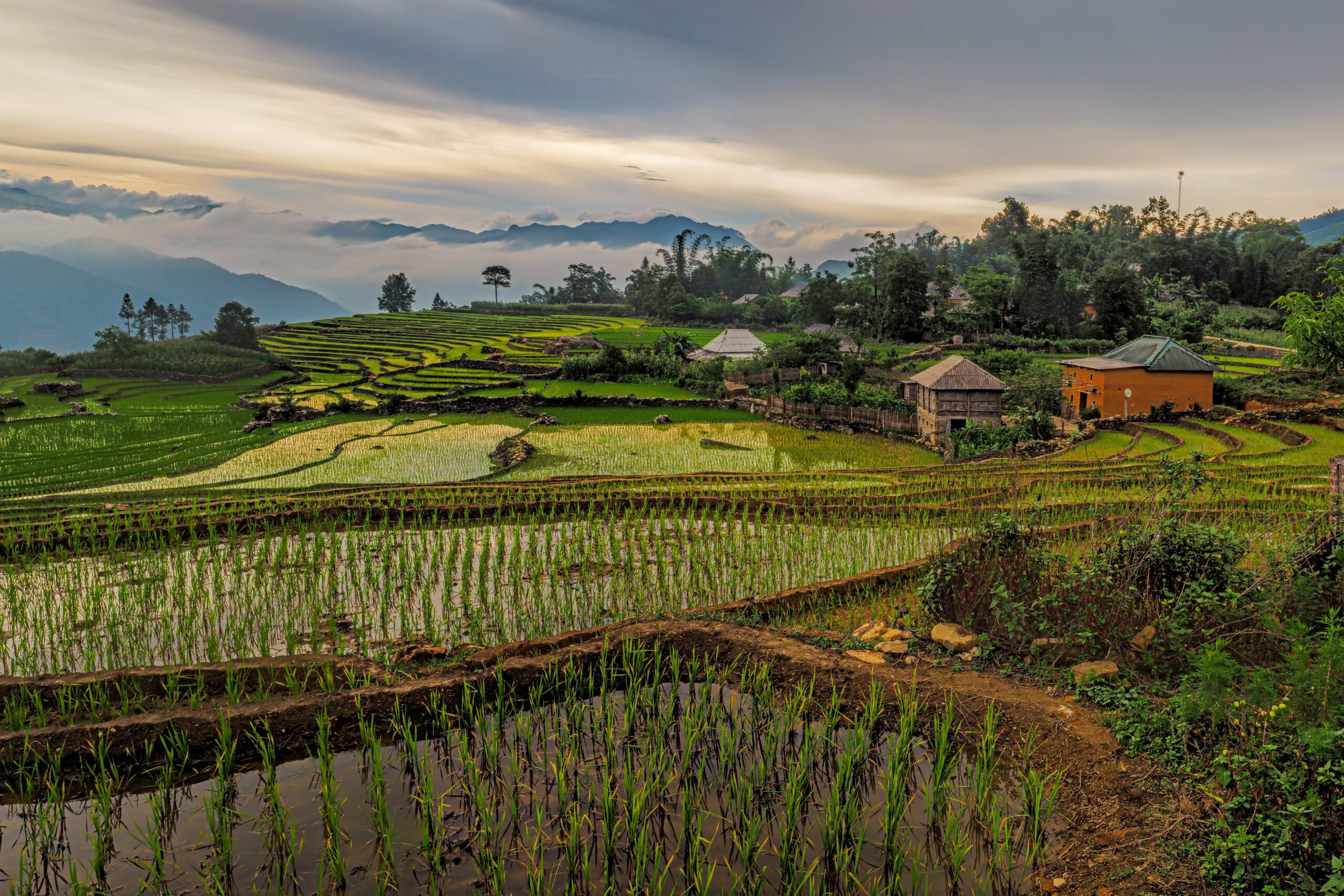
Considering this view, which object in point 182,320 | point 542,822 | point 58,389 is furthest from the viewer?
point 182,320

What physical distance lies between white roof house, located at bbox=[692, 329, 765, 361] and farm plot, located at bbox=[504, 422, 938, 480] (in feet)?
50.4

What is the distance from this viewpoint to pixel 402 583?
9633 mm

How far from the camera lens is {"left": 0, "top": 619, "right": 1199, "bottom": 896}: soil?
444cm

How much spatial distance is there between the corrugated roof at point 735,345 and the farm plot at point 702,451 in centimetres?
1553

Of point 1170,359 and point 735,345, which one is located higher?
point 735,345

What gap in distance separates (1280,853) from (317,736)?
669 cm

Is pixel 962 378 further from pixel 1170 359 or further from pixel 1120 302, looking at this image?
pixel 1120 302

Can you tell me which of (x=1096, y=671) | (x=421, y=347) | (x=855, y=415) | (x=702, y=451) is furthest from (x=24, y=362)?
(x=1096, y=671)

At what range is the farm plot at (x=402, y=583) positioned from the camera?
310 inches

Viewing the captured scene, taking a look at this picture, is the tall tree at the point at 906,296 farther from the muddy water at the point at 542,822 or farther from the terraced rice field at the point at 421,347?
the muddy water at the point at 542,822

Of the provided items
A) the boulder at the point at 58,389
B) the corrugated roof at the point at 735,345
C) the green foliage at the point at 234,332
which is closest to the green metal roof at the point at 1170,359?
the corrugated roof at the point at 735,345

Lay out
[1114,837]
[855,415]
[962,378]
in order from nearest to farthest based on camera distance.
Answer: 1. [1114,837]
2. [962,378]
3. [855,415]

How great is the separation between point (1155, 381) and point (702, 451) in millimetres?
16782

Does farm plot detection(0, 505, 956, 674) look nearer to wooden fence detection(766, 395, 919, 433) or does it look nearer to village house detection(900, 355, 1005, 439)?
village house detection(900, 355, 1005, 439)
